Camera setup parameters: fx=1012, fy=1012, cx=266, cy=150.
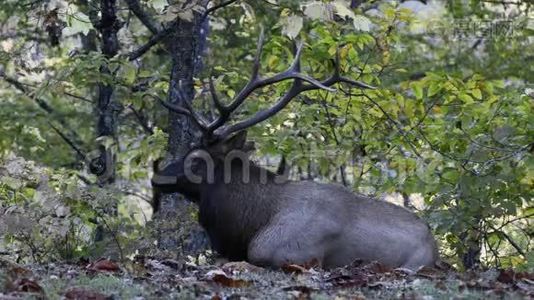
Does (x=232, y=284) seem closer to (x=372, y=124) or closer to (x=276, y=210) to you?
(x=276, y=210)

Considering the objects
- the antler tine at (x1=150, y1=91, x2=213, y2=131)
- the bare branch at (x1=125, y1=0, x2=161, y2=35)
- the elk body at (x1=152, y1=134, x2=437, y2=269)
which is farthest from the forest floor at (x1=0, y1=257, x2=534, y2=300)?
the bare branch at (x1=125, y1=0, x2=161, y2=35)

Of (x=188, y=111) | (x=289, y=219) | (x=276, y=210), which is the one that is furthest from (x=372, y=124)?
A: (x=188, y=111)

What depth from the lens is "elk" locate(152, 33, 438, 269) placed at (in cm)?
997

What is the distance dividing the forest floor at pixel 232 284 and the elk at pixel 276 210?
2.05 meters

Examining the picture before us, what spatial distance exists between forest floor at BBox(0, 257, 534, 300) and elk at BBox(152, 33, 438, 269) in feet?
6.72

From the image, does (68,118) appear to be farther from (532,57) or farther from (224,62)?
(532,57)

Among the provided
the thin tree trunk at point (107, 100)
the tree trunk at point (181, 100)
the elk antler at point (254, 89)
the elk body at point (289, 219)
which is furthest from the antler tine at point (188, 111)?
the thin tree trunk at point (107, 100)

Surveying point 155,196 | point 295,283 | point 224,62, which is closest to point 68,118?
point 224,62

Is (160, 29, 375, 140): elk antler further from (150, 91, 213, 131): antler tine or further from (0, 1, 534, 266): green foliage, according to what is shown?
(0, 1, 534, 266): green foliage

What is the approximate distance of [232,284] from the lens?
21.9 ft

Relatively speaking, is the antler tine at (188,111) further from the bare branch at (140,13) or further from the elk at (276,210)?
the bare branch at (140,13)

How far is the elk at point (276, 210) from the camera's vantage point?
9.97 m

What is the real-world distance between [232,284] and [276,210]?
372 cm

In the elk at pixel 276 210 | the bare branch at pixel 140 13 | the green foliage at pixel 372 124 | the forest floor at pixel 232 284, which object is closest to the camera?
the forest floor at pixel 232 284
